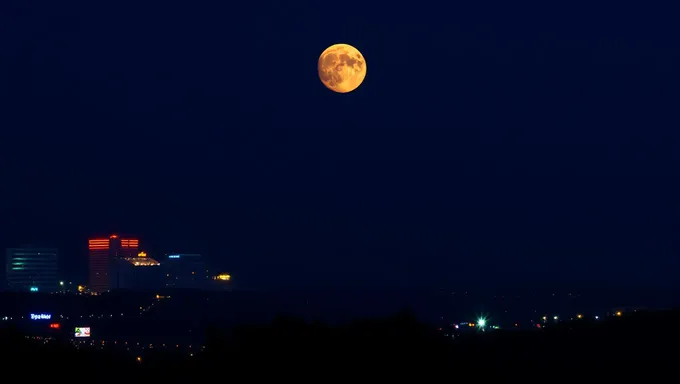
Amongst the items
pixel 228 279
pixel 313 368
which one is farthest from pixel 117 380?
pixel 228 279

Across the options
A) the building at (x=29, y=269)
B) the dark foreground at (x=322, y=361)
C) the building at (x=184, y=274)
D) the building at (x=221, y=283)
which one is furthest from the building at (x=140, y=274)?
the dark foreground at (x=322, y=361)

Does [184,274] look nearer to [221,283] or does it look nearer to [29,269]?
[221,283]

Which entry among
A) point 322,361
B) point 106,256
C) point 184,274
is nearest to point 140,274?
point 184,274

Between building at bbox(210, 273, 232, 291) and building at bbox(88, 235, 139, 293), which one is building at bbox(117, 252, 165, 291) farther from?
Answer: building at bbox(210, 273, 232, 291)

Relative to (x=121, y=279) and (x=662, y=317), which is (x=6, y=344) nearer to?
(x=662, y=317)

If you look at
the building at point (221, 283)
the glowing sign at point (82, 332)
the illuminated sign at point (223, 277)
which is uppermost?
the illuminated sign at point (223, 277)

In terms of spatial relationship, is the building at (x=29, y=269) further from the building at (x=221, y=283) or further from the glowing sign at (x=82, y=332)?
the glowing sign at (x=82, y=332)
